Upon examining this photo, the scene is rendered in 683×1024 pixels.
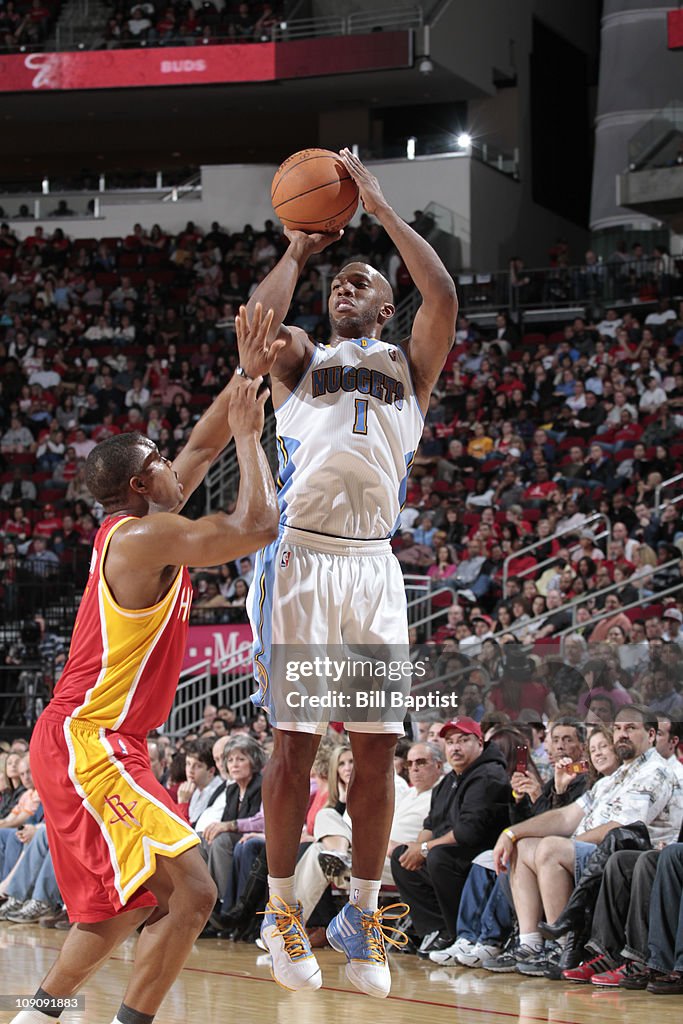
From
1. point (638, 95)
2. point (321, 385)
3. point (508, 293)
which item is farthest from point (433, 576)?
point (638, 95)

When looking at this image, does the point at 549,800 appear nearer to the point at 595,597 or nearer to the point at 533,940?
the point at 533,940

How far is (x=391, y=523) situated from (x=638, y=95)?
20651 millimetres

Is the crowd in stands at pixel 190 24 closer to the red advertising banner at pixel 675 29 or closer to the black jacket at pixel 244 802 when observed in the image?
the red advertising banner at pixel 675 29

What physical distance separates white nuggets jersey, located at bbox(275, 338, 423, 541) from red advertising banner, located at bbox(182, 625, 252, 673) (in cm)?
846

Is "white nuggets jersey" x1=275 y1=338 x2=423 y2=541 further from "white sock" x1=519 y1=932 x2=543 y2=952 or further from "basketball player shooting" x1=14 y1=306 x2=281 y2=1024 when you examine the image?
"white sock" x1=519 y1=932 x2=543 y2=952

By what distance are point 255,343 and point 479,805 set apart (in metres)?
4.30

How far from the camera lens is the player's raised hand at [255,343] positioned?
15.6 ft

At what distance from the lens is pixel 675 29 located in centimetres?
1884

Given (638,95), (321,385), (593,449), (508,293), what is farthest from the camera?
(638,95)

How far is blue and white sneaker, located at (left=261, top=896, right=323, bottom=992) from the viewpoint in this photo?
5000mm

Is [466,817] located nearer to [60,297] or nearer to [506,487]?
[506,487]

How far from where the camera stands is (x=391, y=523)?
5.38 meters
